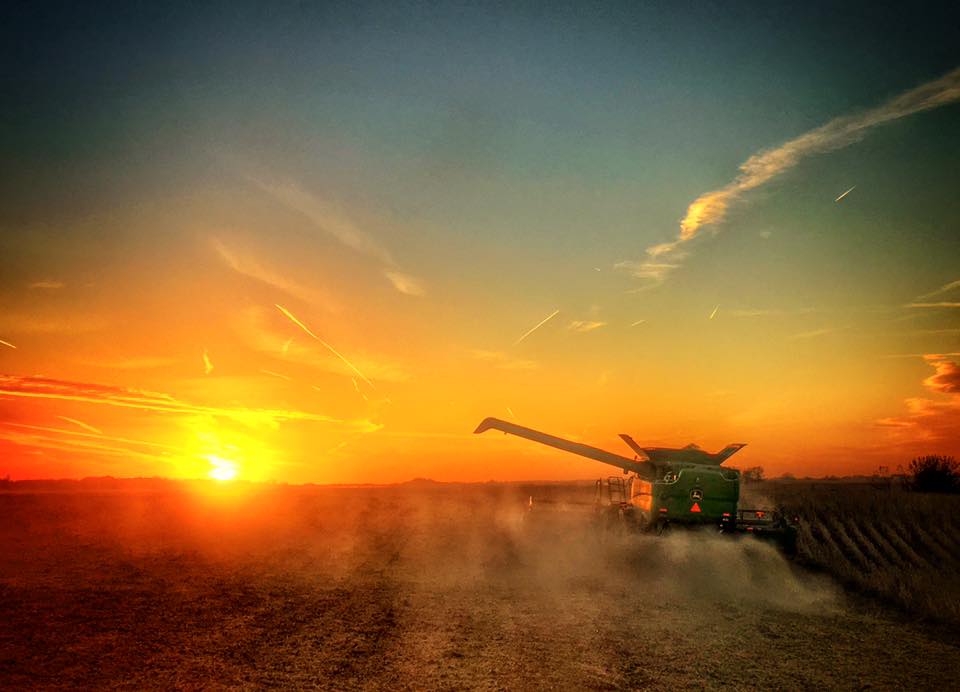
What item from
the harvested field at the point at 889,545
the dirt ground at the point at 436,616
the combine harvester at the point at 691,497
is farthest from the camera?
the combine harvester at the point at 691,497

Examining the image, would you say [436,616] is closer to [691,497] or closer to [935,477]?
[691,497]

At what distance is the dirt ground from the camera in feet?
30.4

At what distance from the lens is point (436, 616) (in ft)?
41.8

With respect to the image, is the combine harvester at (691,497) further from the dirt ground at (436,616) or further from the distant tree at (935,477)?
the distant tree at (935,477)

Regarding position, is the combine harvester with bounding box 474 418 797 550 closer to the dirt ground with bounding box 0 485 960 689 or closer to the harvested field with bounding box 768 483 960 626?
the dirt ground with bounding box 0 485 960 689

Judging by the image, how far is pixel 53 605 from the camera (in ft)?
42.8

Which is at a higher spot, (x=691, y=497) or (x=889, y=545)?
(x=691, y=497)

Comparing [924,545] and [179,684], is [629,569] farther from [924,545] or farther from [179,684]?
[179,684]

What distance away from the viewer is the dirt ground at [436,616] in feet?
30.4

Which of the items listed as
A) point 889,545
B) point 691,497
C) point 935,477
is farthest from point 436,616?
point 935,477

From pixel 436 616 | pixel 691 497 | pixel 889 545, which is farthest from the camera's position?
pixel 889 545

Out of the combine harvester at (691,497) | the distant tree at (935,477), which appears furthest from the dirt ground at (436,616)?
the distant tree at (935,477)

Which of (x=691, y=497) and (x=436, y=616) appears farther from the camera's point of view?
(x=691, y=497)

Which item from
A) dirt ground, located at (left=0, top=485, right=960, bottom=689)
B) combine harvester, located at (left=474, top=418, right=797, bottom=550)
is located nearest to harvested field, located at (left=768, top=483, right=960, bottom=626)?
dirt ground, located at (left=0, top=485, right=960, bottom=689)
